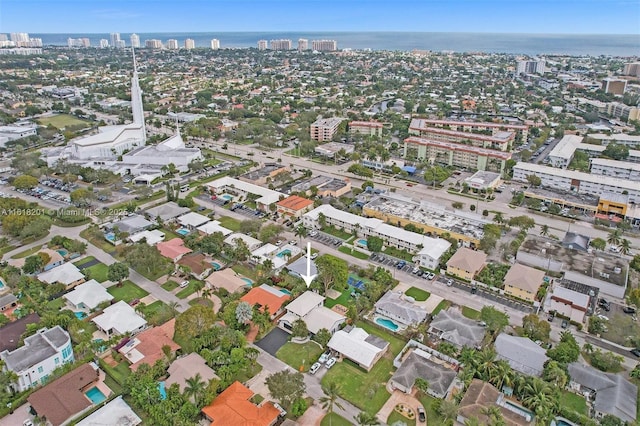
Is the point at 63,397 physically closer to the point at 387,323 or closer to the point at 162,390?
the point at 162,390

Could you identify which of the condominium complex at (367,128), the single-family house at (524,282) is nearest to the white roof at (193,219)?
the single-family house at (524,282)

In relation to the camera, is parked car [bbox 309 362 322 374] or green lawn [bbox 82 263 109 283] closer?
parked car [bbox 309 362 322 374]

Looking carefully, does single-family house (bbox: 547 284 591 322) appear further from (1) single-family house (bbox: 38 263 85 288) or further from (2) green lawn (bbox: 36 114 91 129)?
(2) green lawn (bbox: 36 114 91 129)

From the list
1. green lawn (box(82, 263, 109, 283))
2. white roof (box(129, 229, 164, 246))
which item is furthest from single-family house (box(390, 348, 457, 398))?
white roof (box(129, 229, 164, 246))

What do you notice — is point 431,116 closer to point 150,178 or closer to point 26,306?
point 150,178

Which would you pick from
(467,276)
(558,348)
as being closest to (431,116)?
(467,276)

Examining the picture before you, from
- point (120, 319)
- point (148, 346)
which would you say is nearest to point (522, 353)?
point (148, 346)

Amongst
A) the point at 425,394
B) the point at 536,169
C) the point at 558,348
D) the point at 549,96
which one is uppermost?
the point at 549,96
